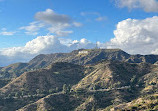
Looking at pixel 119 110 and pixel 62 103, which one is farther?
pixel 62 103

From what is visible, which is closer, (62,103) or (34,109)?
(34,109)

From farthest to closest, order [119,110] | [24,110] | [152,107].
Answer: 1. [24,110]
2. [119,110]
3. [152,107]

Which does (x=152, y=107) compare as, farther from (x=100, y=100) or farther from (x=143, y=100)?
(x=100, y=100)

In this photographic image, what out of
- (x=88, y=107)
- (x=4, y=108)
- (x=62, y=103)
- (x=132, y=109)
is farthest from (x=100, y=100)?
(x=4, y=108)

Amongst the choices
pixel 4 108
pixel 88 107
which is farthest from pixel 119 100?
pixel 4 108

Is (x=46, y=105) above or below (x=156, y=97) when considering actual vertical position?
below

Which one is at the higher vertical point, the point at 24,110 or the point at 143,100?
the point at 143,100

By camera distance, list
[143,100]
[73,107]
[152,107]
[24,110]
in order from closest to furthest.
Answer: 1. [152,107]
2. [143,100]
3. [24,110]
4. [73,107]

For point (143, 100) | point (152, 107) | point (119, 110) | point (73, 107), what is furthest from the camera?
point (73, 107)

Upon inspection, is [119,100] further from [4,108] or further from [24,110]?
[4,108]
